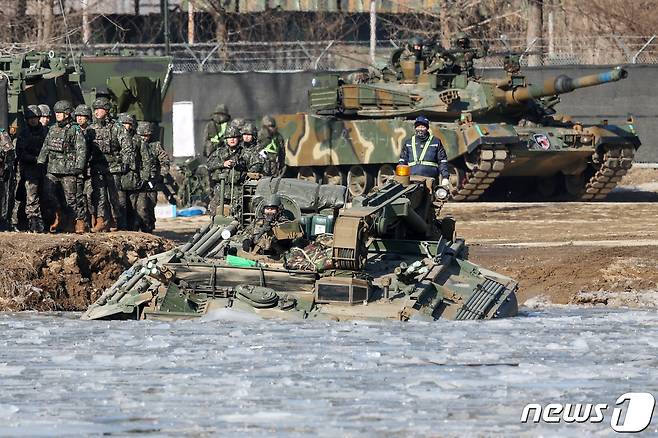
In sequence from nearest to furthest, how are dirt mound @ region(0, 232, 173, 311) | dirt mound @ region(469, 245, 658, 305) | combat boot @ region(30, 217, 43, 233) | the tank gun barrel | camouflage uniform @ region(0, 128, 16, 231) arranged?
dirt mound @ region(0, 232, 173, 311) < dirt mound @ region(469, 245, 658, 305) < camouflage uniform @ region(0, 128, 16, 231) < combat boot @ region(30, 217, 43, 233) < the tank gun barrel

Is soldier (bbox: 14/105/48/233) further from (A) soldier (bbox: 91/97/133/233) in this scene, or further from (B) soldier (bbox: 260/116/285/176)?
(B) soldier (bbox: 260/116/285/176)

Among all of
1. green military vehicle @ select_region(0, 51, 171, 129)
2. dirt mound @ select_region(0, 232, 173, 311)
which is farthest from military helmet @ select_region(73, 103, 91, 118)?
dirt mound @ select_region(0, 232, 173, 311)

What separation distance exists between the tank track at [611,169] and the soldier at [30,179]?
12.0m

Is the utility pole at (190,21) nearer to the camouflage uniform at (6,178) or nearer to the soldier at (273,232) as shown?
the camouflage uniform at (6,178)

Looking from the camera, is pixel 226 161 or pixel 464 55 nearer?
pixel 226 161

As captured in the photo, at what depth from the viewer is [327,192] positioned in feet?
49.2

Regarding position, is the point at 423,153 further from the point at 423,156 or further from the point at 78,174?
the point at 78,174

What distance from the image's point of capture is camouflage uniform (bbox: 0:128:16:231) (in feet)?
62.6

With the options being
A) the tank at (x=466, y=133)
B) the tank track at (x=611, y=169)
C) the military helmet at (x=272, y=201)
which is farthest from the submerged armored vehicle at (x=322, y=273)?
the tank track at (x=611, y=169)

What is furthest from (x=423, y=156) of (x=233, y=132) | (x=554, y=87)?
(x=554, y=87)

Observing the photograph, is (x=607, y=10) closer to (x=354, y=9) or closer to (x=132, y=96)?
(x=354, y=9)

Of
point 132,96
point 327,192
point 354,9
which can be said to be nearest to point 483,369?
point 327,192

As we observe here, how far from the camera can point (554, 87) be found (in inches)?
1118

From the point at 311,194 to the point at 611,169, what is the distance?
1494 cm
